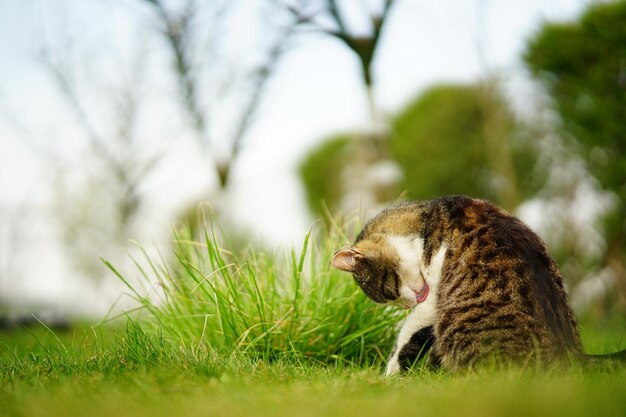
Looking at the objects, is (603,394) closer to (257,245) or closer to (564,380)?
(564,380)

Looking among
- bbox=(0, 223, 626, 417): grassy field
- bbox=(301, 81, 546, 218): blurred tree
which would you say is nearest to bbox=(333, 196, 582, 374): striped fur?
bbox=(0, 223, 626, 417): grassy field

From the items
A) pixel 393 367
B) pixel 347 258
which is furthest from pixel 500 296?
pixel 347 258

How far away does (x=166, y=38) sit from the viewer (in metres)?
10.6

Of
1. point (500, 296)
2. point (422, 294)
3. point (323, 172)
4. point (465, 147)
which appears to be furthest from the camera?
point (323, 172)

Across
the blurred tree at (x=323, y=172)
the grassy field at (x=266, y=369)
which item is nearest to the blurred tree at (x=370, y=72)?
the grassy field at (x=266, y=369)

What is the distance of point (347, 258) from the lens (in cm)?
396

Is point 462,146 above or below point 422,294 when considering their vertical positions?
above

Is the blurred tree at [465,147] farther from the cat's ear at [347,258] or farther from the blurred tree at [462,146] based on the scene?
the cat's ear at [347,258]

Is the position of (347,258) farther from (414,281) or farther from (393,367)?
(393,367)

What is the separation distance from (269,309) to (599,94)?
672 centimetres

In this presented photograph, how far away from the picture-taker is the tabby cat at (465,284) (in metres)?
3.27

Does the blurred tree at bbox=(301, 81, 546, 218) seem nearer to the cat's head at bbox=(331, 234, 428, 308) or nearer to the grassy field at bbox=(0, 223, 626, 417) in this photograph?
the grassy field at bbox=(0, 223, 626, 417)

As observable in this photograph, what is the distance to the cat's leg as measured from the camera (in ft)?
12.2

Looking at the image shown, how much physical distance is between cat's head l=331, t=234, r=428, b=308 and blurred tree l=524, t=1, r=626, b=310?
5.88 metres
